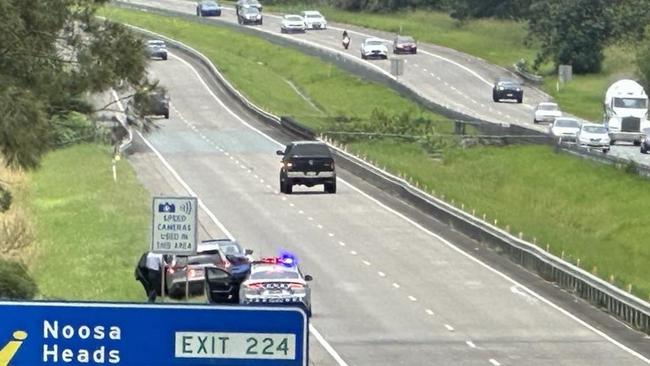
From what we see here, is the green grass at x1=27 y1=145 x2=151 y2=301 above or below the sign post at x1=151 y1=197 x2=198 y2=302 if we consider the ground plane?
below

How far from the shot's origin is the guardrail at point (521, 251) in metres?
33.1

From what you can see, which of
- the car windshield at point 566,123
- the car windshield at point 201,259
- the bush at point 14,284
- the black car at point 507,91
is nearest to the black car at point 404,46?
the black car at point 507,91

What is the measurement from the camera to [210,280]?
3114cm

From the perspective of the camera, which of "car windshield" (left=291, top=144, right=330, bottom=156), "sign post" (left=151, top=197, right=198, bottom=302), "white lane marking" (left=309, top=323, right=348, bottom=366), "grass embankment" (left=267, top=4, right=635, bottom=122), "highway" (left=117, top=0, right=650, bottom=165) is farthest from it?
"grass embankment" (left=267, top=4, right=635, bottom=122)

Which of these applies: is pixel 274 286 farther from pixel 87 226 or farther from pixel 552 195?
pixel 552 195

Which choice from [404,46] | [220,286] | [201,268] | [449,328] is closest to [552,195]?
[449,328]

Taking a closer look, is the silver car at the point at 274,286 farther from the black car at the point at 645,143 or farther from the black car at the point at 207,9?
the black car at the point at 207,9

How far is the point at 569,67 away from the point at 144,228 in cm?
5382

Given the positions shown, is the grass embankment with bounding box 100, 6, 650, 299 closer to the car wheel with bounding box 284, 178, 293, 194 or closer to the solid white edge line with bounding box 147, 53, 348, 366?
the car wheel with bounding box 284, 178, 293, 194

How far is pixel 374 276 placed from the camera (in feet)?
125

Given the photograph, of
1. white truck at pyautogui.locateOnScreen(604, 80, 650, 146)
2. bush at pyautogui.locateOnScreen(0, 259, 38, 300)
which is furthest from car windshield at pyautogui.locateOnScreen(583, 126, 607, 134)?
bush at pyautogui.locateOnScreen(0, 259, 38, 300)

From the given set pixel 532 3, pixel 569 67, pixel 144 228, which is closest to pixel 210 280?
pixel 144 228

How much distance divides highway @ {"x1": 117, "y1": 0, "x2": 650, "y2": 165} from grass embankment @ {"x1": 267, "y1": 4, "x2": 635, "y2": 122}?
4.02ft

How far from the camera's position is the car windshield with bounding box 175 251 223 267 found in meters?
Result: 31.4
